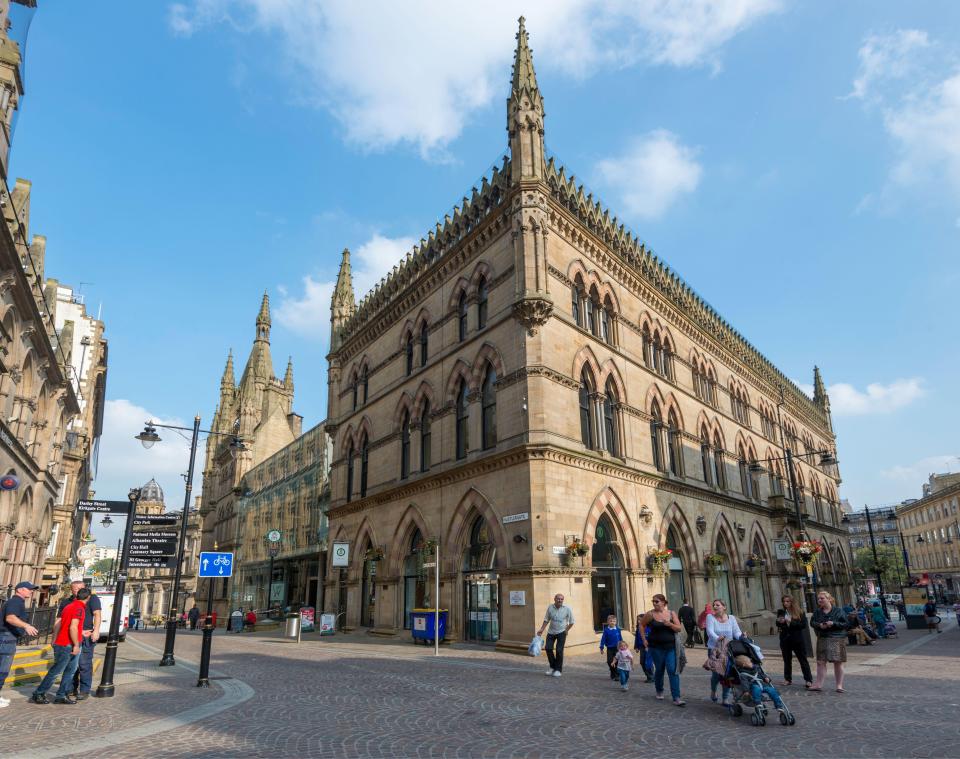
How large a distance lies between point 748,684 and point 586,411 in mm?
13726

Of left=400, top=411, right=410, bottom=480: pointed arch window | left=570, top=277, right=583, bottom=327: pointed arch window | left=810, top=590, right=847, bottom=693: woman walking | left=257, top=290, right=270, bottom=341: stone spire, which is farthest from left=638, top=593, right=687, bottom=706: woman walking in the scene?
left=257, top=290, right=270, bottom=341: stone spire

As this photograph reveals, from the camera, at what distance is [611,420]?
23406 mm

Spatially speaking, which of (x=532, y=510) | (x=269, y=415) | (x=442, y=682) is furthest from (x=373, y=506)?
(x=269, y=415)

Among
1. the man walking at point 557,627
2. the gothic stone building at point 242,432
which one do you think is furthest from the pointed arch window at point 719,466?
the gothic stone building at point 242,432

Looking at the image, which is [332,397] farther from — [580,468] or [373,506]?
[580,468]

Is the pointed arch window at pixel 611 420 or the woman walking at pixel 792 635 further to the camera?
the pointed arch window at pixel 611 420

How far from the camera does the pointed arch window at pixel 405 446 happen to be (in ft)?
86.8

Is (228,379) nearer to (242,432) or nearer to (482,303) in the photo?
(242,432)

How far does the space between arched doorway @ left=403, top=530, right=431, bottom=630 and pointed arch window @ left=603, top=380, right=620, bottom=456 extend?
7980 millimetres

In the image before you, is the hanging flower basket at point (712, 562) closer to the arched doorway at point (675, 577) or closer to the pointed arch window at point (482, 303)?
the arched doorway at point (675, 577)

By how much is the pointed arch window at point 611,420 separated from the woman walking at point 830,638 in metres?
11.5

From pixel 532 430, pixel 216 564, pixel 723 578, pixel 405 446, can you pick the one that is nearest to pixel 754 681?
pixel 532 430

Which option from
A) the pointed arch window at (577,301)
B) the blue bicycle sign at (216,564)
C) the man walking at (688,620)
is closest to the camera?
the blue bicycle sign at (216,564)

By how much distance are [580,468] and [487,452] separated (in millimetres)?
3232
